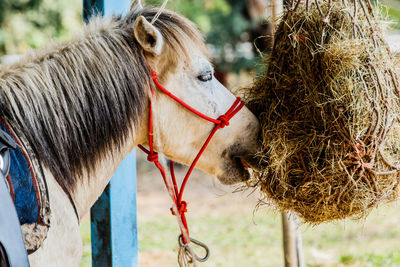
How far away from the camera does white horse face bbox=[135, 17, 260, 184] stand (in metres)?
2.01

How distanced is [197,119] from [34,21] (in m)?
7.88

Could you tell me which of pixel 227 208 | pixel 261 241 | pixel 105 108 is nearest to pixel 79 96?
pixel 105 108

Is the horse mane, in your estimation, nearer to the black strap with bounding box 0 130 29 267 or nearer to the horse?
the horse

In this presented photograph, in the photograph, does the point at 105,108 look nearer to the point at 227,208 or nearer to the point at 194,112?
the point at 194,112

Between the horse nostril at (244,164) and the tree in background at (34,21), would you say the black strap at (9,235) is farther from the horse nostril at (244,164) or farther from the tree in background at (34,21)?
the tree in background at (34,21)

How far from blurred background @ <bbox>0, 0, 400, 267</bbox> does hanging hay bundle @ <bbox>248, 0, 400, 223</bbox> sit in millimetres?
183

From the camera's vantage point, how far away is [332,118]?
1.99m

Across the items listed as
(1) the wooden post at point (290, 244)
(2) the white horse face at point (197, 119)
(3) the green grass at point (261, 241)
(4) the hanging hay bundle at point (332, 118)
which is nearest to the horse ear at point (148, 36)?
(2) the white horse face at point (197, 119)

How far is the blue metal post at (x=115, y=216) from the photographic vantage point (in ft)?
8.60

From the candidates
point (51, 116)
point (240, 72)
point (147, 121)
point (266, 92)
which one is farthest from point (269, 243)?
point (240, 72)

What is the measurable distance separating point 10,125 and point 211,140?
2.95 feet

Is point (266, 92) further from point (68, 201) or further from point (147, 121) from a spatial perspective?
point (68, 201)

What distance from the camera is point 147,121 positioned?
2016 mm

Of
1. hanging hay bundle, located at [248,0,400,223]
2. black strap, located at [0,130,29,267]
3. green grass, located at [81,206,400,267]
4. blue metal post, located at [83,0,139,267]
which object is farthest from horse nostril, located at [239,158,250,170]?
green grass, located at [81,206,400,267]
